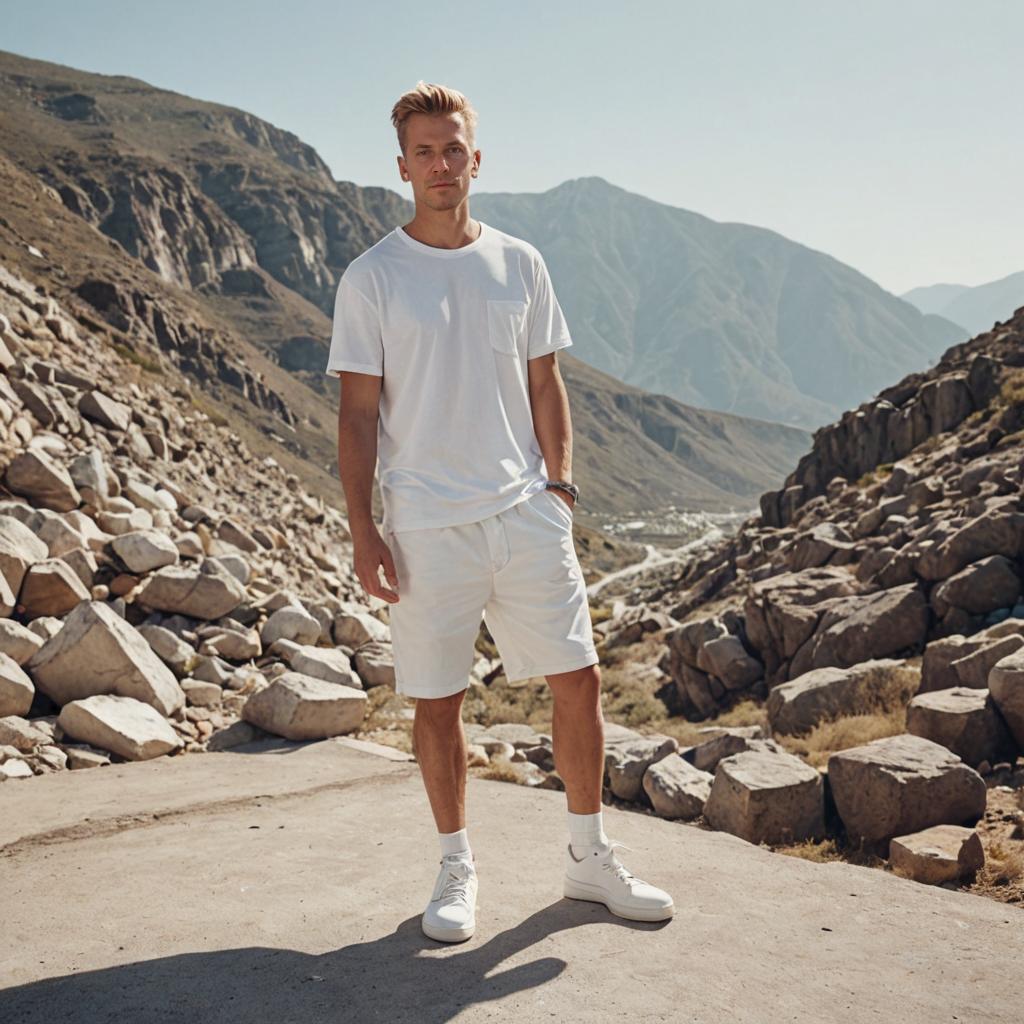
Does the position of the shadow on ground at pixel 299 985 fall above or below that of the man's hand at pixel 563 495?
below

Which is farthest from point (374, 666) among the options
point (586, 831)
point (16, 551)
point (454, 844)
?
point (586, 831)

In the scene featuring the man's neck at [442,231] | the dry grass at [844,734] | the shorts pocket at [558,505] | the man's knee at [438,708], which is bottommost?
the dry grass at [844,734]

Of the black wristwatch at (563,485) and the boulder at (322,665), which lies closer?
the black wristwatch at (563,485)

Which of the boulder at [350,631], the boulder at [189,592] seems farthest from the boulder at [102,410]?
the boulder at [350,631]

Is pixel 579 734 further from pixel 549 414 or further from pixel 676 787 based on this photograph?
pixel 676 787

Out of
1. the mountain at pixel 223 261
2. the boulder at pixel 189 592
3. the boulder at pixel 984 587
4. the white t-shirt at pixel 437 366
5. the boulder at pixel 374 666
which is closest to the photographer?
the white t-shirt at pixel 437 366

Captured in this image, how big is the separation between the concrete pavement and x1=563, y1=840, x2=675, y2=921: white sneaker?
0.06 m

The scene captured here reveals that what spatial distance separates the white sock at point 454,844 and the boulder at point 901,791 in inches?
103

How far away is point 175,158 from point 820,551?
11119 cm

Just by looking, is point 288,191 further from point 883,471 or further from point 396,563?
point 396,563

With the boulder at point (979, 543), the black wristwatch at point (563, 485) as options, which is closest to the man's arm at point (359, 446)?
the black wristwatch at point (563, 485)

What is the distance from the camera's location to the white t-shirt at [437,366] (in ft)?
10.6

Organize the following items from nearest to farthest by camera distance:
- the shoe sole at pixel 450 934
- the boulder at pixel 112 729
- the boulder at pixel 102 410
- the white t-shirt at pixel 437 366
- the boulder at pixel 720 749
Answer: the shoe sole at pixel 450 934
the white t-shirt at pixel 437 366
the boulder at pixel 112 729
the boulder at pixel 720 749
the boulder at pixel 102 410

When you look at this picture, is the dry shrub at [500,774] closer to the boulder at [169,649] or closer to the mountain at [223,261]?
the boulder at [169,649]
